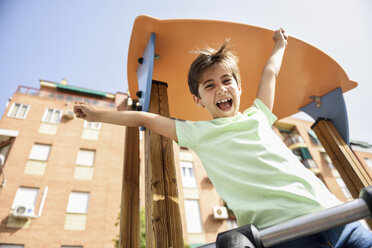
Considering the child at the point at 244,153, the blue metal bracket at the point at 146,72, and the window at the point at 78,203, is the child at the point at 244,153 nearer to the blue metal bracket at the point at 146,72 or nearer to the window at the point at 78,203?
the blue metal bracket at the point at 146,72

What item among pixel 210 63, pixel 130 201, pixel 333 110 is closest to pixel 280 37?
pixel 210 63

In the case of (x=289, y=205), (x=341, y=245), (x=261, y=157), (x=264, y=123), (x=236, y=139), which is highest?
(x=264, y=123)

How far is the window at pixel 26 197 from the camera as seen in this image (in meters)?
11.4

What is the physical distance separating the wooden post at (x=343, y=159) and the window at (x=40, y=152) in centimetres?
1333

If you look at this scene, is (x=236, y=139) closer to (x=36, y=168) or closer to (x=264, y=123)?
(x=264, y=123)

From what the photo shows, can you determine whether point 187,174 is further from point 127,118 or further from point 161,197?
point 127,118

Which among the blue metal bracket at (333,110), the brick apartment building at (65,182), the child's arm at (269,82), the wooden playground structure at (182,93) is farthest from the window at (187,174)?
the child's arm at (269,82)

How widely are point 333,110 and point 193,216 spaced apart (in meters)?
12.2

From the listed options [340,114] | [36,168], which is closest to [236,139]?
[340,114]

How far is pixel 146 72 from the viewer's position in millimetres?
2209

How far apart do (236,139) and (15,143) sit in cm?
1458

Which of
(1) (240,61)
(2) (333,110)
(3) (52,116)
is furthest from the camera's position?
(3) (52,116)

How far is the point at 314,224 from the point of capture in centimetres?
68

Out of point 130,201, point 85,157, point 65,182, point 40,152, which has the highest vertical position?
point 40,152
